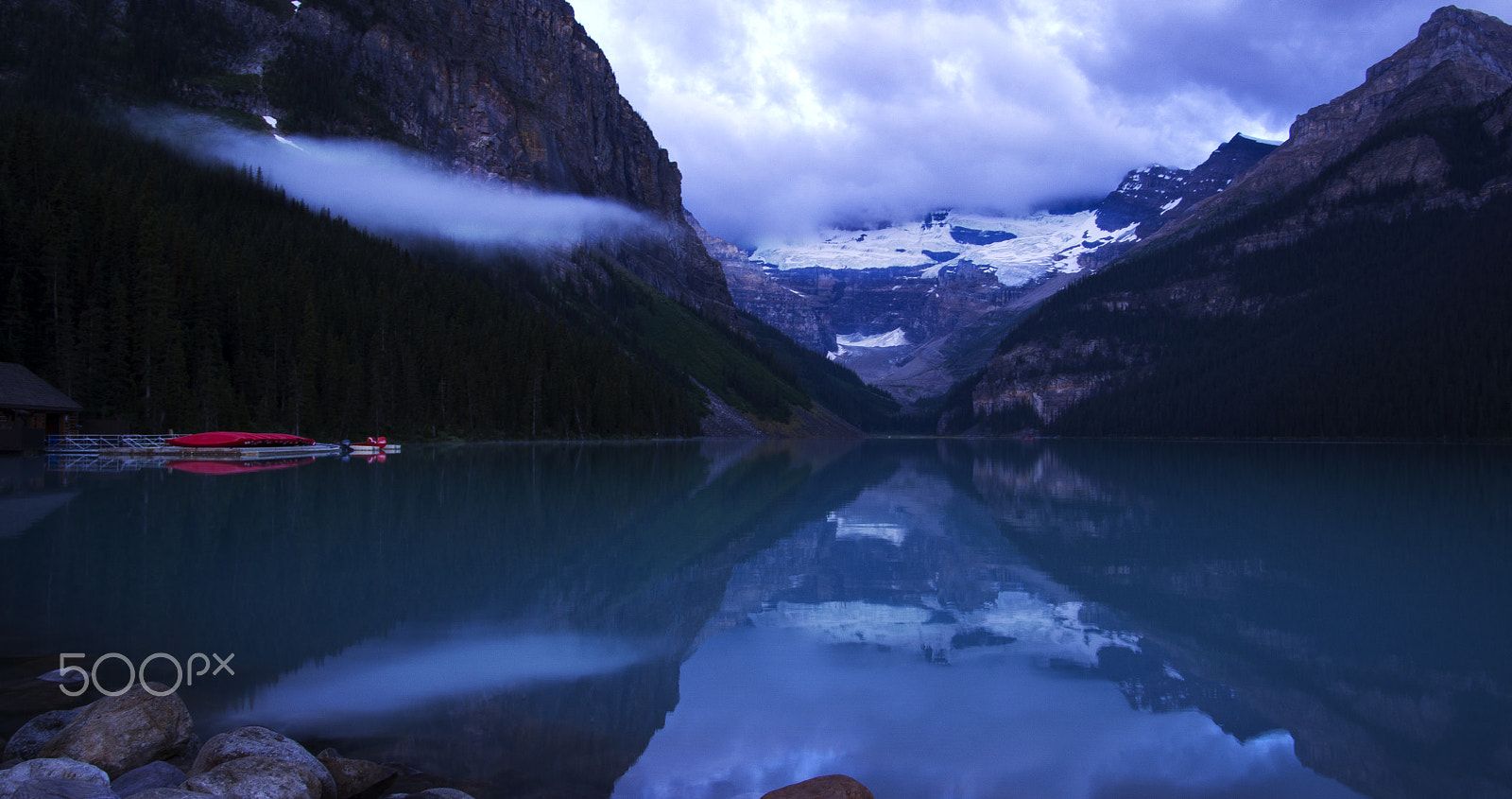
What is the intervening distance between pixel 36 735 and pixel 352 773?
3047 millimetres

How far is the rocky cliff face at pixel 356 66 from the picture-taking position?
13438cm

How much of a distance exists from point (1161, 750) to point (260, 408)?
2803 inches

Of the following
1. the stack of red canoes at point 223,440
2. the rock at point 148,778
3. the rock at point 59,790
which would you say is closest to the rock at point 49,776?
the rock at point 59,790

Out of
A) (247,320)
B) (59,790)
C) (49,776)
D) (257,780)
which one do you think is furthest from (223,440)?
(257,780)

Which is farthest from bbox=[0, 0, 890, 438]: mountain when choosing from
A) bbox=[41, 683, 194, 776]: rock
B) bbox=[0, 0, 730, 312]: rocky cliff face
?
bbox=[41, 683, 194, 776]: rock

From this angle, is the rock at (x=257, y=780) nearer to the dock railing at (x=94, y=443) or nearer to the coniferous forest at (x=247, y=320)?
the dock railing at (x=94, y=443)

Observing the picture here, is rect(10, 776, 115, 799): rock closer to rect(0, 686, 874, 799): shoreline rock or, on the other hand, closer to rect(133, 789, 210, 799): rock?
rect(0, 686, 874, 799): shoreline rock

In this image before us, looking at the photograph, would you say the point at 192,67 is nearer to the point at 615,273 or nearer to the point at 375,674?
the point at 615,273

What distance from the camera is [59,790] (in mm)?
5855

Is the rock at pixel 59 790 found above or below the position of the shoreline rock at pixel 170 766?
above

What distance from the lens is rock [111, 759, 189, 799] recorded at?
6.58 meters

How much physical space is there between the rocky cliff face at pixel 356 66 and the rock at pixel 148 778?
156 metres

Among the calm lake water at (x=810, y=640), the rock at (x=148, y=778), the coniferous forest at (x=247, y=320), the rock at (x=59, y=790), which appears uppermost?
the coniferous forest at (x=247, y=320)

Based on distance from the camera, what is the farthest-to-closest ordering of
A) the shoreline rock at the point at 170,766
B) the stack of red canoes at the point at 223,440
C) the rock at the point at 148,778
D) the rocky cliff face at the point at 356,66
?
the rocky cliff face at the point at 356,66, the stack of red canoes at the point at 223,440, the rock at the point at 148,778, the shoreline rock at the point at 170,766
